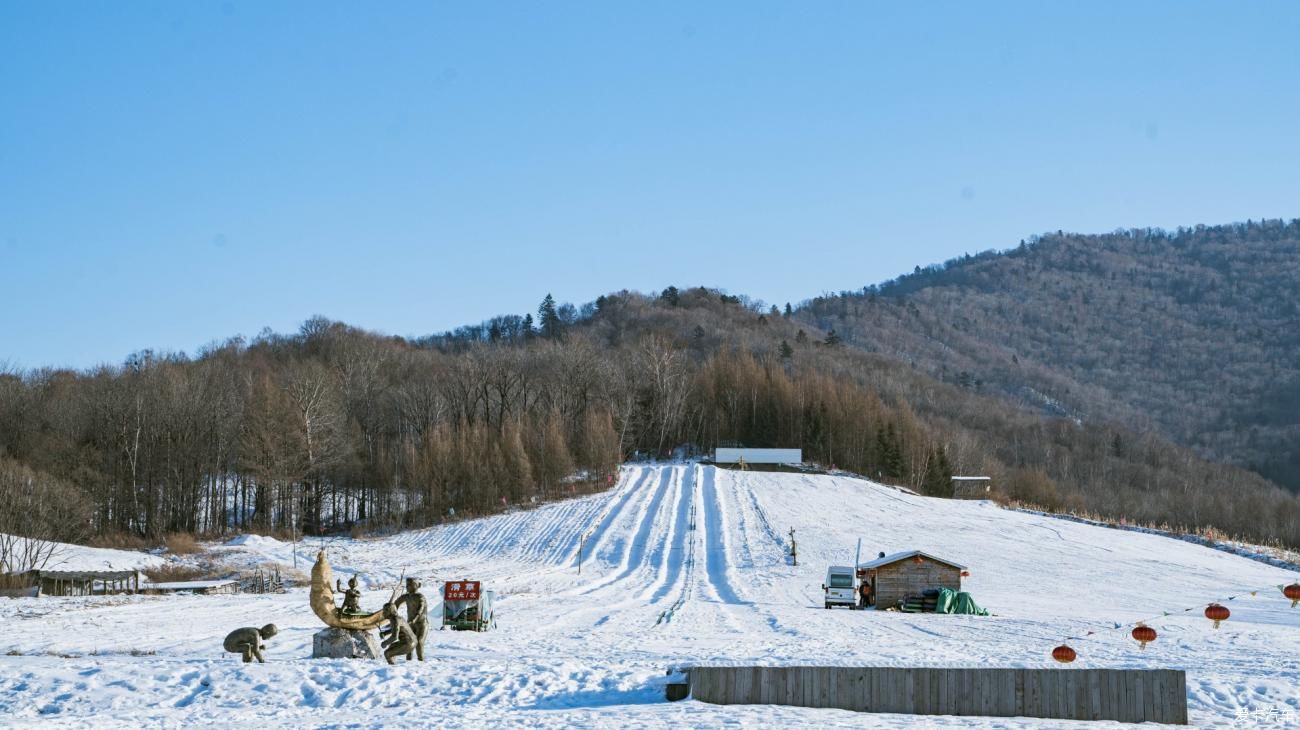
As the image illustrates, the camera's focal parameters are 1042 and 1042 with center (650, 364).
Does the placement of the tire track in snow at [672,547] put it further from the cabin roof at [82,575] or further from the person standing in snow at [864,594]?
the cabin roof at [82,575]

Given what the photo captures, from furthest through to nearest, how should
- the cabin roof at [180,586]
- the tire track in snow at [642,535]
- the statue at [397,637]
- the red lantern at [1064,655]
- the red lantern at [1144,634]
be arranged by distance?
the tire track in snow at [642,535], the cabin roof at [180,586], the red lantern at [1144,634], the red lantern at [1064,655], the statue at [397,637]

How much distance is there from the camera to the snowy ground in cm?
1312

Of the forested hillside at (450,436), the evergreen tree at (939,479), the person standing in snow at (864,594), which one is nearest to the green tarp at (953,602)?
the person standing in snow at (864,594)

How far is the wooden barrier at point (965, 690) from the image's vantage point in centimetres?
1279

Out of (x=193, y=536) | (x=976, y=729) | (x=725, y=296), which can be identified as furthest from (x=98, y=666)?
(x=725, y=296)

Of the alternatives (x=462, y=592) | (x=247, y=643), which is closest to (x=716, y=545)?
(x=462, y=592)

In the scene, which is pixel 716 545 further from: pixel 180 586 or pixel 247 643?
pixel 247 643

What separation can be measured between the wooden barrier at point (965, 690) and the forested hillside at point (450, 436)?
124ft

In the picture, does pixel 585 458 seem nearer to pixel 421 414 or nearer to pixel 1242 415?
pixel 421 414

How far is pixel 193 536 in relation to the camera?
179 feet

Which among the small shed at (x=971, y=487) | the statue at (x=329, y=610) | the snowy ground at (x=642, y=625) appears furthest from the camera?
the small shed at (x=971, y=487)

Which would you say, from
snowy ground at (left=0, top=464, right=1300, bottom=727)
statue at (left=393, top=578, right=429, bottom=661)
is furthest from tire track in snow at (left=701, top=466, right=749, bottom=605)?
statue at (left=393, top=578, right=429, bottom=661)

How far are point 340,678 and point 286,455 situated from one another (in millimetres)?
48402

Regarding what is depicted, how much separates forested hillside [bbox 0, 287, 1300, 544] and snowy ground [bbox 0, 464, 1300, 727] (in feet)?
26.1
